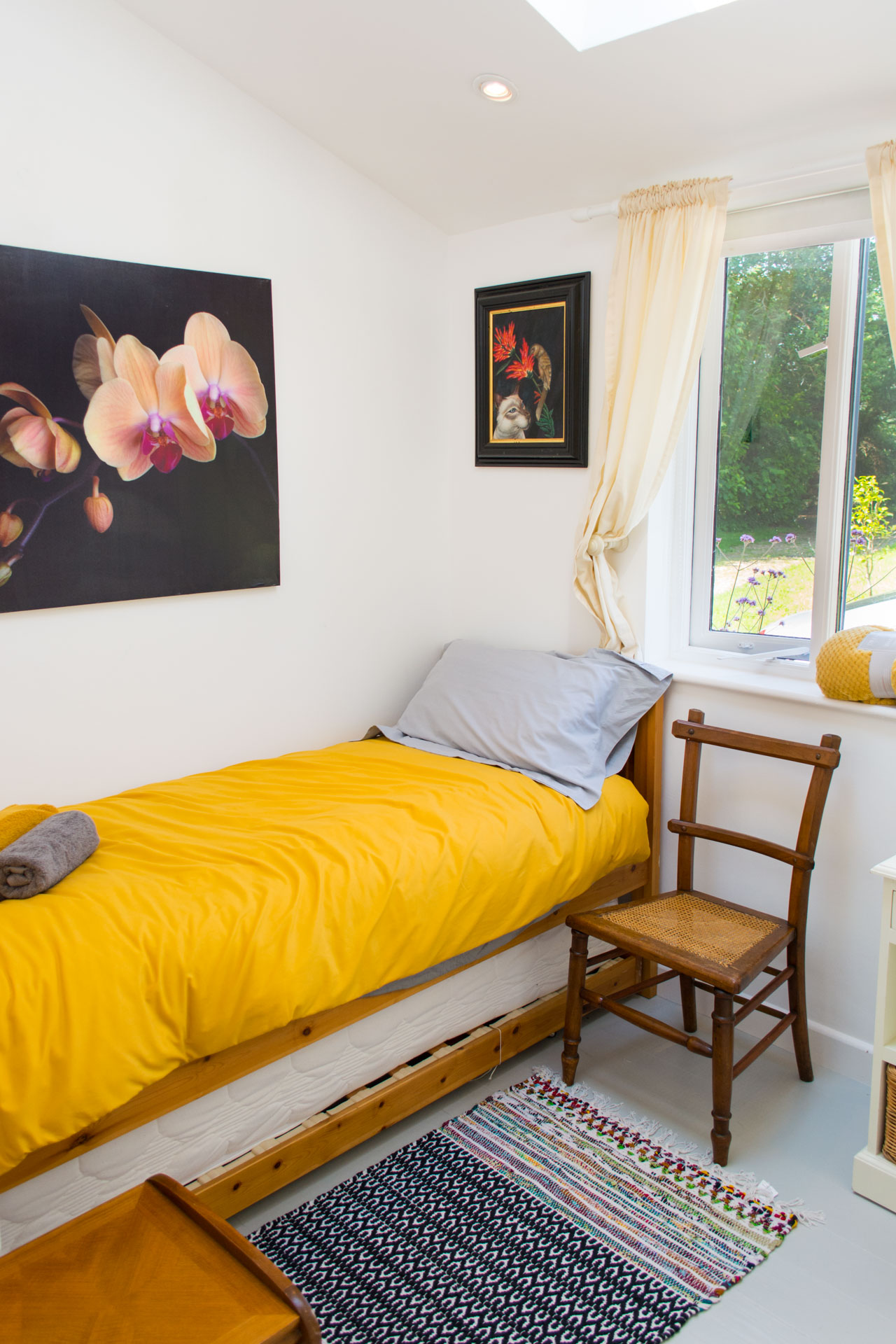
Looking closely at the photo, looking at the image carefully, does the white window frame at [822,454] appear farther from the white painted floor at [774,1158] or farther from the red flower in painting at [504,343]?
the white painted floor at [774,1158]

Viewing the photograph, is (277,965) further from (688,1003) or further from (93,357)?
(93,357)

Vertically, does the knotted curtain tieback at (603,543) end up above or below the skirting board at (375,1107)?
above

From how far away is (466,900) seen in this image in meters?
2.29

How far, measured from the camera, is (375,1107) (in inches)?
86.5

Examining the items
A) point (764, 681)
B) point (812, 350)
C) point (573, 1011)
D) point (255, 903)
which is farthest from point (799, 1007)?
point (812, 350)

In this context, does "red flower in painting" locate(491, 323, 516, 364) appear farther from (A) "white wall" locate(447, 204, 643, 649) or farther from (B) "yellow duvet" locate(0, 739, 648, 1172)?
(B) "yellow duvet" locate(0, 739, 648, 1172)

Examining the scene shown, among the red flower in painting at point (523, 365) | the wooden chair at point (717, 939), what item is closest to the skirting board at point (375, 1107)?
the wooden chair at point (717, 939)

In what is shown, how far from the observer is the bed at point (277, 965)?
5.55 ft

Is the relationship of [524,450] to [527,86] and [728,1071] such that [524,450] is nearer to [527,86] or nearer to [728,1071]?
[527,86]

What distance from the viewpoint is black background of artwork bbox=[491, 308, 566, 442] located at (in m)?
3.02

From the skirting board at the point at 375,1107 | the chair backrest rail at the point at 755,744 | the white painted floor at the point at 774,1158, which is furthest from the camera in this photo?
the chair backrest rail at the point at 755,744

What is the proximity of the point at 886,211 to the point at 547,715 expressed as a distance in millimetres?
1464

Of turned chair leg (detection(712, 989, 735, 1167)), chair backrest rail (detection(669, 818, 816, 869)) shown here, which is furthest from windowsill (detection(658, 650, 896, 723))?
turned chair leg (detection(712, 989, 735, 1167))

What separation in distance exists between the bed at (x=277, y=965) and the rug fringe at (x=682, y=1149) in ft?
0.60
